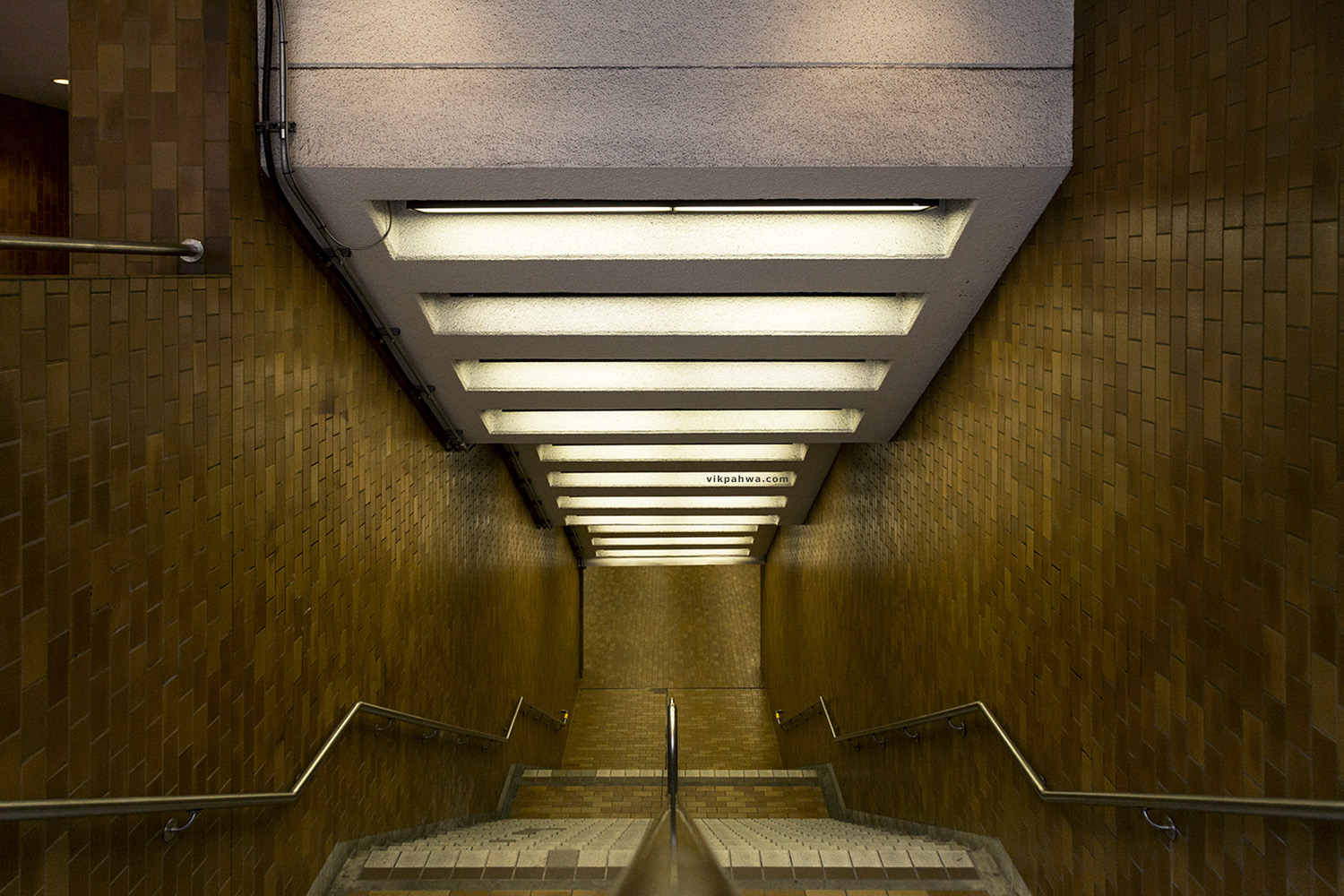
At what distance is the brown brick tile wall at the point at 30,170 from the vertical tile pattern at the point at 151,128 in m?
2.35

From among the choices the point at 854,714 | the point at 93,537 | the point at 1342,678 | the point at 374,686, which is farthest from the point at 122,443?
the point at 854,714

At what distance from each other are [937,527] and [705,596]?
448 inches

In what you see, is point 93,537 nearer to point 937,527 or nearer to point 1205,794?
point 1205,794

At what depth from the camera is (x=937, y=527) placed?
482cm

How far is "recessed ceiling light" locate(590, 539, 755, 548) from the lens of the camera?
11.6 meters

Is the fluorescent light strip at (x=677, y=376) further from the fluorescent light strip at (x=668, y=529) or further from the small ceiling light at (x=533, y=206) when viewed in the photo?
the fluorescent light strip at (x=668, y=529)

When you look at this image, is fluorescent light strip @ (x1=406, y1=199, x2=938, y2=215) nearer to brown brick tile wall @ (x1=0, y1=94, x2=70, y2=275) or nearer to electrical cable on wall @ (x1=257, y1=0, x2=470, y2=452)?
electrical cable on wall @ (x1=257, y1=0, x2=470, y2=452)

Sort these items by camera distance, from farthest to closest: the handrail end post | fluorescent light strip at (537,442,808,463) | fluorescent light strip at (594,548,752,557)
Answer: fluorescent light strip at (594,548,752,557) → fluorescent light strip at (537,442,808,463) → the handrail end post

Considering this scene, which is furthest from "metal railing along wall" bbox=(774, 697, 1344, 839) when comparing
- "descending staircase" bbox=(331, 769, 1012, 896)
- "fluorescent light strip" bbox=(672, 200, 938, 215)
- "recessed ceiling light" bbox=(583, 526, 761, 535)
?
"recessed ceiling light" bbox=(583, 526, 761, 535)

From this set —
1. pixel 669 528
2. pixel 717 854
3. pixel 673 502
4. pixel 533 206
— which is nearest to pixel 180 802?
pixel 717 854

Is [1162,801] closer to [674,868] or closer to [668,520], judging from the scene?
[674,868]

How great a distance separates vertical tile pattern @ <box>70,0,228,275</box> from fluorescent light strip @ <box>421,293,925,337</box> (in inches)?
64.9

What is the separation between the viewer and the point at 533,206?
358 cm

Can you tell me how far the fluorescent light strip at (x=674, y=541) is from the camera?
11641 mm
